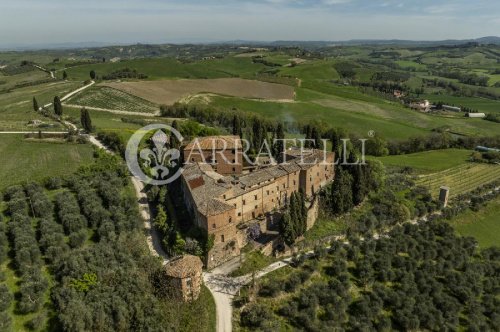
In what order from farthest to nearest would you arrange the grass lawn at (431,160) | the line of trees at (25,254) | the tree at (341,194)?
the grass lawn at (431,160) < the tree at (341,194) < the line of trees at (25,254)

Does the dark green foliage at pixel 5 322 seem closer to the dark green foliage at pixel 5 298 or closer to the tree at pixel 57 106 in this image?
the dark green foliage at pixel 5 298

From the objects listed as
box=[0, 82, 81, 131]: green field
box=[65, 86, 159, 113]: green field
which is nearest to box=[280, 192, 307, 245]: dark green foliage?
box=[0, 82, 81, 131]: green field

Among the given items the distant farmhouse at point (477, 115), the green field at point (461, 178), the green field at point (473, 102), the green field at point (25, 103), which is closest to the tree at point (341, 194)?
the green field at point (461, 178)

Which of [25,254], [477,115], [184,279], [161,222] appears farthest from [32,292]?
[477,115]

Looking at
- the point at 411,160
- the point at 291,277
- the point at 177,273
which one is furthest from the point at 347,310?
the point at 411,160

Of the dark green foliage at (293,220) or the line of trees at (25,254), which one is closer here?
the line of trees at (25,254)

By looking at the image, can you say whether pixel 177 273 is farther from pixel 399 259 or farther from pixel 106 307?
pixel 399 259

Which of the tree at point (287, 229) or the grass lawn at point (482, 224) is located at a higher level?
the tree at point (287, 229)

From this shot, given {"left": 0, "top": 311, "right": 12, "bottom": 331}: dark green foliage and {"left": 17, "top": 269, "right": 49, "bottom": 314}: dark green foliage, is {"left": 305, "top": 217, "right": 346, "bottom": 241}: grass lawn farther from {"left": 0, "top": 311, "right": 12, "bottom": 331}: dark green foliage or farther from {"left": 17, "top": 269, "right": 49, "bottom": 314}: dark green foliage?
{"left": 0, "top": 311, "right": 12, "bottom": 331}: dark green foliage
